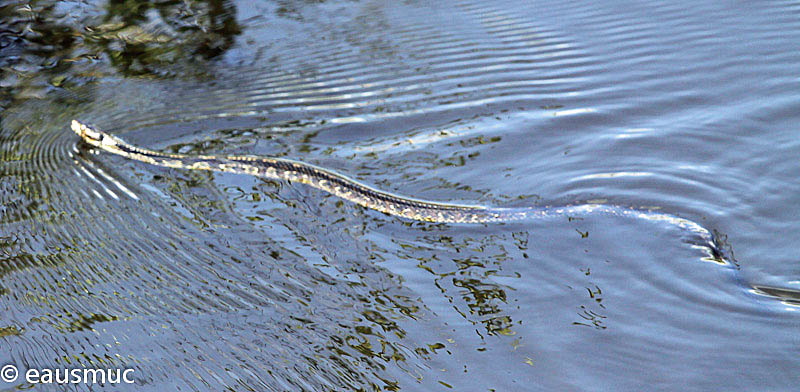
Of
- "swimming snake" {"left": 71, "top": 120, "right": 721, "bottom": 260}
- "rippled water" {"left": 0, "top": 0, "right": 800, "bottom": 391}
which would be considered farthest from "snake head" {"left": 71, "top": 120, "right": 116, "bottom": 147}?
"rippled water" {"left": 0, "top": 0, "right": 800, "bottom": 391}

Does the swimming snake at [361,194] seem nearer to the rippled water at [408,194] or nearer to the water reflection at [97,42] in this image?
the rippled water at [408,194]

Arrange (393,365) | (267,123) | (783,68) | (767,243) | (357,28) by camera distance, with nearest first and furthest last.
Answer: (393,365)
(767,243)
(783,68)
(267,123)
(357,28)

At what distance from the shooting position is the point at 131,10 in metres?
8.16

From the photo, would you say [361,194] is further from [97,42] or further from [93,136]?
[97,42]

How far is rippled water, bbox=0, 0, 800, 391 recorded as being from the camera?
3953 millimetres

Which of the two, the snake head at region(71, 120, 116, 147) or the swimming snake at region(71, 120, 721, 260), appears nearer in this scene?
the swimming snake at region(71, 120, 721, 260)

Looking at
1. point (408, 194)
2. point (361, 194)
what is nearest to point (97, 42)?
point (361, 194)

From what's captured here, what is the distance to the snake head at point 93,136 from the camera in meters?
6.52

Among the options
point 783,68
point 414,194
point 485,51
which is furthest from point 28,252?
point 783,68

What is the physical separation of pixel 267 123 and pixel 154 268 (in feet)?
7.43

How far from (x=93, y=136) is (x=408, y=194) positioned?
3234 mm

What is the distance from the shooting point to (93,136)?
656cm

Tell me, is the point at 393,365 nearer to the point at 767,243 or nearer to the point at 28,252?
the point at 767,243

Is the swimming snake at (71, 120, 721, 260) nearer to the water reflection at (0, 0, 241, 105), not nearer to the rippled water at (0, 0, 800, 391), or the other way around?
the rippled water at (0, 0, 800, 391)
